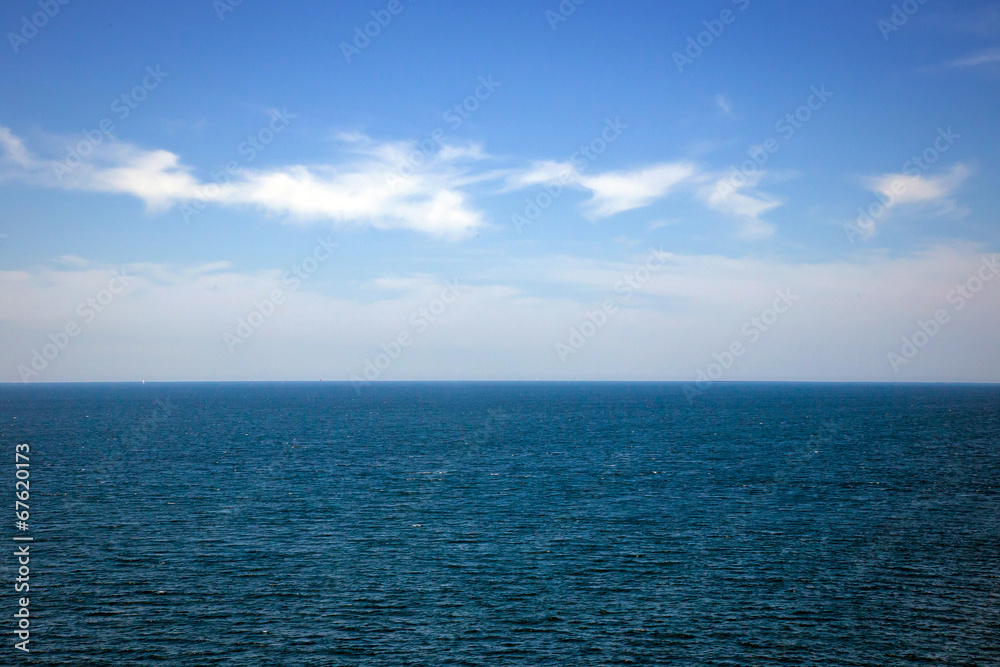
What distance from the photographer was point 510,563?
184 ft

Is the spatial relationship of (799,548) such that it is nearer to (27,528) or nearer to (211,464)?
(27,528)

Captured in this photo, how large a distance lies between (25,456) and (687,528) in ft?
377

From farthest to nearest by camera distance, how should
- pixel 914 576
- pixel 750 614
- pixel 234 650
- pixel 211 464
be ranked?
pixel 211 464, pixel 914 576, pixel 750 614, pixel 234 650

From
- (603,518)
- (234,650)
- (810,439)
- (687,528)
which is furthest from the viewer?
(810,439)

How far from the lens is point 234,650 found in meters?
39.6

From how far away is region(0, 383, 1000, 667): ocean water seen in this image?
40.7 meters

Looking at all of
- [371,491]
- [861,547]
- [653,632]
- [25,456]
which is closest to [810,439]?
[861,547]

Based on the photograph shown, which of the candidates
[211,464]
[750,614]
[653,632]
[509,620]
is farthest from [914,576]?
[211,464]

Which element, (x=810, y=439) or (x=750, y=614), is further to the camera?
(x=810, y=439)

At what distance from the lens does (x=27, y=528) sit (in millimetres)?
63812

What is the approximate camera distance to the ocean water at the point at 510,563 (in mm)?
40688

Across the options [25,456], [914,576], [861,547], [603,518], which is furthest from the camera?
[25,456]

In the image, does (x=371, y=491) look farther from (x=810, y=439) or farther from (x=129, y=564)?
(x=810, y=439)

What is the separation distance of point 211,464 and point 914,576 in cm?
9899
